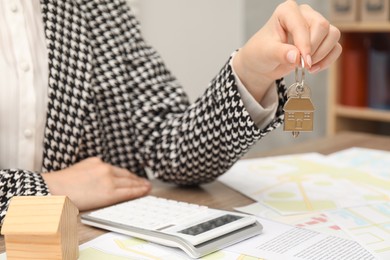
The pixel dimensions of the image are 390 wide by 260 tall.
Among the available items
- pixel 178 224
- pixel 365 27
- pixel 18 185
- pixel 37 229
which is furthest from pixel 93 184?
pixel 365 27

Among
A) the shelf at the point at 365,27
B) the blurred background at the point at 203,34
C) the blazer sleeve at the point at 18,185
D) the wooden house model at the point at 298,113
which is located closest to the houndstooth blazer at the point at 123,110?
the blazer sleeve at the point at 18,185

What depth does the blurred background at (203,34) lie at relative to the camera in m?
2.43

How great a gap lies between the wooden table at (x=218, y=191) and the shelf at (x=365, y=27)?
950 mm

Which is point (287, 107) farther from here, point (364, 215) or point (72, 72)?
point (72, 72)

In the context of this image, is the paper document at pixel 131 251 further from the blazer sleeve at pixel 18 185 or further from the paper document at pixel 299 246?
the blazer sleeve at pixel 18 185

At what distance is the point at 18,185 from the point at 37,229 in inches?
10.5

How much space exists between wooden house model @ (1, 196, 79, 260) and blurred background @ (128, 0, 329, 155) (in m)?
1.65

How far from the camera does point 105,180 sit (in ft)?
3.49

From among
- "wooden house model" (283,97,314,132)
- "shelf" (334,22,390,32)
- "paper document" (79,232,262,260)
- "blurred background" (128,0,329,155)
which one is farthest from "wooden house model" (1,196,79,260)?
"shelf" (334,22,390,32)

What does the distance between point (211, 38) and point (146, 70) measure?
1402 millimetres

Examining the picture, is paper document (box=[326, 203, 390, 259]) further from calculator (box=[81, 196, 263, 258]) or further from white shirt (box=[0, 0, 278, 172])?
white shirt (box=[0, 0, 278, 172])

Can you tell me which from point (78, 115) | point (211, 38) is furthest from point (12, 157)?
point (211, 38)

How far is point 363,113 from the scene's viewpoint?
2.48 meters

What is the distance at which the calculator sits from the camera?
32.0 inches
